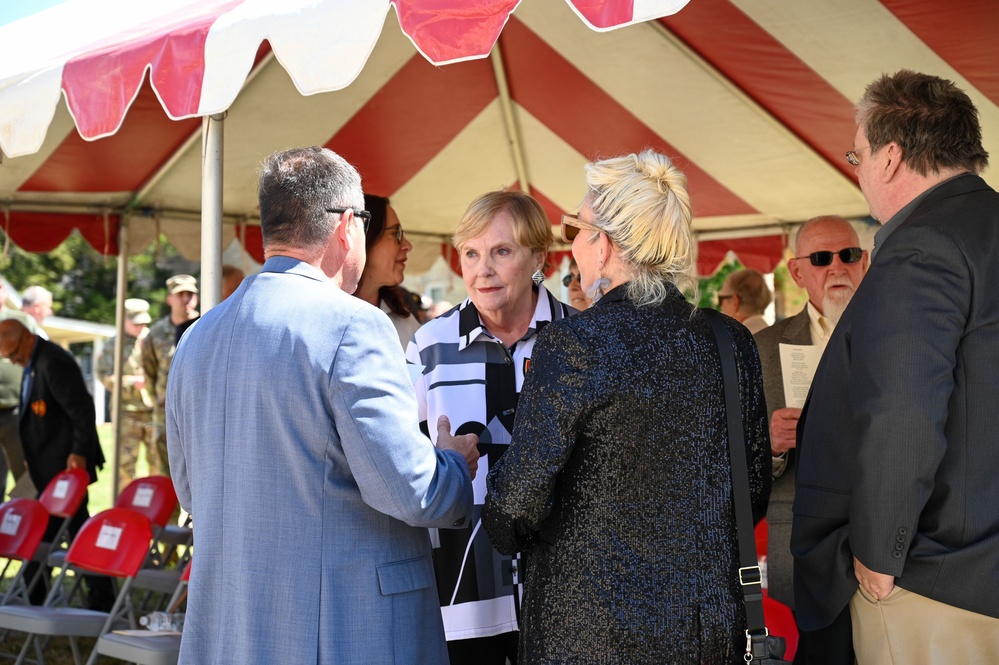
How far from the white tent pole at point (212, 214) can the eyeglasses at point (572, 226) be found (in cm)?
173

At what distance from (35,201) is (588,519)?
5624 millimetres

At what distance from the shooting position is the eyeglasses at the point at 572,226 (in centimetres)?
195

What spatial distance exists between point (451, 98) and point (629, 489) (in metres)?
4.67

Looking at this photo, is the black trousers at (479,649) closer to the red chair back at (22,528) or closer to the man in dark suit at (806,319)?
the man in dark suit at (806,319)

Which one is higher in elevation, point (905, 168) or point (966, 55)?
point (966, 55)

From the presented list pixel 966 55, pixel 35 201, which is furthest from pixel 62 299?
pixel 966 55

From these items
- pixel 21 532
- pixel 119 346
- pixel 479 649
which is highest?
pixel 119 346

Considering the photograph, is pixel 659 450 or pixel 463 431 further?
pixel 463 431

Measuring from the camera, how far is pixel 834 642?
2156 millimetres

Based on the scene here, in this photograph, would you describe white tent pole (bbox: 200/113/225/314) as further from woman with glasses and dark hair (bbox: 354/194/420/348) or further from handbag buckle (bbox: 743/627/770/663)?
handbag buckle (bbox: 743/627/770/663)

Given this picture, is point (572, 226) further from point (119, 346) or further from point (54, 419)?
point (119, 346)

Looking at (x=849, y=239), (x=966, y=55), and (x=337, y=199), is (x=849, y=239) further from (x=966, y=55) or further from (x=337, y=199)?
(x=337, y=199)

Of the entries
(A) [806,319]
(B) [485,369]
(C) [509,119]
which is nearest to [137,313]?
(C) [509,119]

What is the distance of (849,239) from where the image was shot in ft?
11.5
